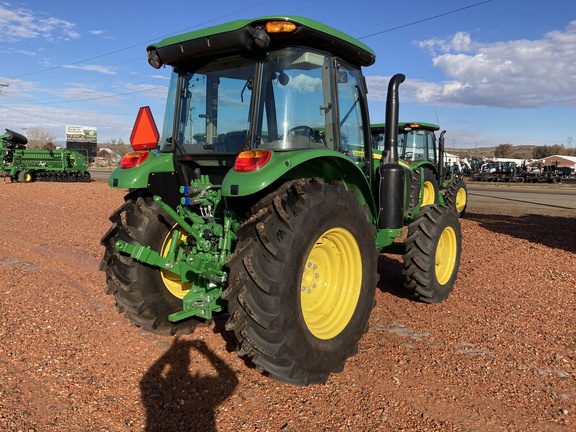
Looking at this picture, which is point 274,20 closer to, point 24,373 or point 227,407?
point 227,407

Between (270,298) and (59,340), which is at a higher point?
(270,298)

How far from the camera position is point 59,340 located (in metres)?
4.06

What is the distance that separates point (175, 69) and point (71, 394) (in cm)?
277

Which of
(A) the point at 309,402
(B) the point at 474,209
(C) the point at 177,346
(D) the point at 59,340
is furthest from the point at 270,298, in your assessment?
(B) the point at 474,209

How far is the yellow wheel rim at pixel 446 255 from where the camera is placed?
217 inches

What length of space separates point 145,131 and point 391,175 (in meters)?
2.43

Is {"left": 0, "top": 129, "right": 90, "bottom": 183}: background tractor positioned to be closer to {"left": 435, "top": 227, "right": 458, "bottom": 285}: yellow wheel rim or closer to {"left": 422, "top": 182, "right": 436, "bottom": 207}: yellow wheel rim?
{"left": 422, "top": 182, "right": 436, "bottom": 207}: yellow wheel rim

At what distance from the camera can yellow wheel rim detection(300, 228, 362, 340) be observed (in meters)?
3.62

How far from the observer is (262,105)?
3.57 m

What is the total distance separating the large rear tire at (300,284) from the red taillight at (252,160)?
0.79ft

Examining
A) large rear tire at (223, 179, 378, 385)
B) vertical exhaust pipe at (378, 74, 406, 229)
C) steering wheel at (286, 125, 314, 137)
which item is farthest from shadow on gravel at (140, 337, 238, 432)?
vertical exhaust pipe at (378, 74, 406, 229)

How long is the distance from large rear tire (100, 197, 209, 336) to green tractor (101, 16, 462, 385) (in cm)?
1

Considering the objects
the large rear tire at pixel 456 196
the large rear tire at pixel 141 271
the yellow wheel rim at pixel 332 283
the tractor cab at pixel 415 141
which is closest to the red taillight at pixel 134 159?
the large rear tire at pixel 141 271

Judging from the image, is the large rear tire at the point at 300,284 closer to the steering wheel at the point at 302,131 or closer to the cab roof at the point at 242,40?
the steering wheel at the point at 302,131
